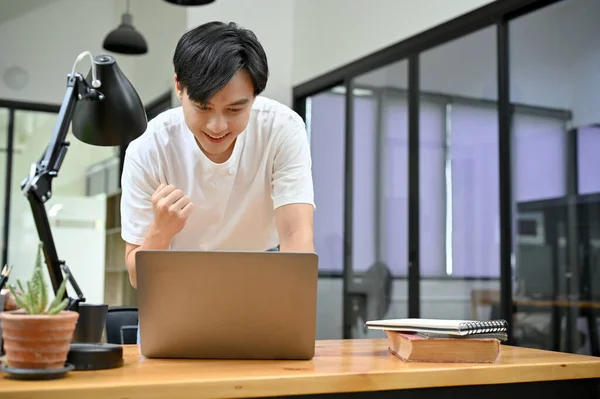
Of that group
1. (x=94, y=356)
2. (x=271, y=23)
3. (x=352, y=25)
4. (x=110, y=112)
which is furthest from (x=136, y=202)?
(x=271, y=23)

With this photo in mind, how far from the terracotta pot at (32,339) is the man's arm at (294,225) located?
84cm

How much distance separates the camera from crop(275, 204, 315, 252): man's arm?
1834 mm

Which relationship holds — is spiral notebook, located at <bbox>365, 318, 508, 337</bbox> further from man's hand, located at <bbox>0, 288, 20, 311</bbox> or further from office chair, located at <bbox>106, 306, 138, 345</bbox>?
office chair, located at <bbox>106, 306, 138, 345</bbox>


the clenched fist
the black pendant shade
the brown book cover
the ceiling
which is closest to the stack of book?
the brown book cover

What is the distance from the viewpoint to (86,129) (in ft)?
4.25

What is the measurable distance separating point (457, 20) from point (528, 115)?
2.37 feet

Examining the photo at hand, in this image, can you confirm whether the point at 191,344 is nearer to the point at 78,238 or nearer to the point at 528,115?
the point at 528,115

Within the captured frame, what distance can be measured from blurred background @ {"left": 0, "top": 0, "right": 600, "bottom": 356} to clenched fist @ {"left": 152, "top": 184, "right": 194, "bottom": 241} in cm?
259

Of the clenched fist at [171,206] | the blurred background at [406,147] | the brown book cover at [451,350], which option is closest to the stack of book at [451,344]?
the brown book cover at [451,350]

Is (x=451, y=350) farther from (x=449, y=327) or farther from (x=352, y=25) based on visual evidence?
(x=352, y=25)

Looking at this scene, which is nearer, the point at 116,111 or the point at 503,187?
the point at 116,111

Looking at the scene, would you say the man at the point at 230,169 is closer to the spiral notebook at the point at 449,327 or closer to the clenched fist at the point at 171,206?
the clenched fist at the point at 171,206

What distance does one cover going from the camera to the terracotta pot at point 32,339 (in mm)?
1021

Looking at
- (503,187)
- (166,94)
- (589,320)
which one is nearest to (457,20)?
(503,187)
